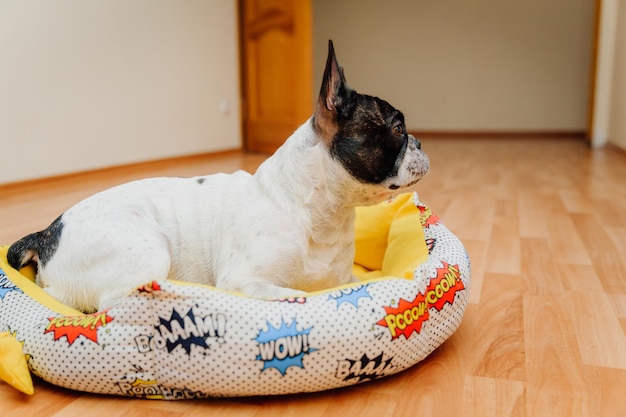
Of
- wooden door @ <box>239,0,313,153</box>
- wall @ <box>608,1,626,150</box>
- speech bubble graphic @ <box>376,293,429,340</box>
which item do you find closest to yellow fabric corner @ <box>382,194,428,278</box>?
speech bubble graphic @ <box>376,293,429,340</box>

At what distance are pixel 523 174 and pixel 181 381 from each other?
456 cm

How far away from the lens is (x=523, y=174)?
535 centimetres

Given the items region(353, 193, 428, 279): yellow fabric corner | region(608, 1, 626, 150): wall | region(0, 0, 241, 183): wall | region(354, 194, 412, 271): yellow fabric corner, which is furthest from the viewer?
region(608, 1, 626, 150): wall

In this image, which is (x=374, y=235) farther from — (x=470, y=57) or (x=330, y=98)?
(x=470, y=57)

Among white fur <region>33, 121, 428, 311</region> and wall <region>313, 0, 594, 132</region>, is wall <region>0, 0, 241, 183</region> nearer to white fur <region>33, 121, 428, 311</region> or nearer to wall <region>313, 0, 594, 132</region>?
white fur <region>33, 121, 428, 311</region>

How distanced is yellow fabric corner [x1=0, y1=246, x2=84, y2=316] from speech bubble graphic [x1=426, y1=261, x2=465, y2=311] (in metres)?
0.94

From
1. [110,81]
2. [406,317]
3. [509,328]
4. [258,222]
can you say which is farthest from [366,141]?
[110,81]

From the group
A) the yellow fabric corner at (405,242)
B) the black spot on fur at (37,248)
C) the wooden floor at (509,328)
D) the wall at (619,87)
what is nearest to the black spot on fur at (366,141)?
the yellow fabric corner at (405,242)

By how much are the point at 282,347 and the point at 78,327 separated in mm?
489

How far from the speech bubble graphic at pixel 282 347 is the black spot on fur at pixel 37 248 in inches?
29.3

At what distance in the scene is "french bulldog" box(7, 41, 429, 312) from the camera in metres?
1.64

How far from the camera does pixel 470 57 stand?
9.45 m

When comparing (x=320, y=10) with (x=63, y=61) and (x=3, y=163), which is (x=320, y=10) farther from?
(x=3, y=163)

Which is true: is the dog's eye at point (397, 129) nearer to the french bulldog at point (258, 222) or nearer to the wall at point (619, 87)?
the french bulldog at point (258, 222)
